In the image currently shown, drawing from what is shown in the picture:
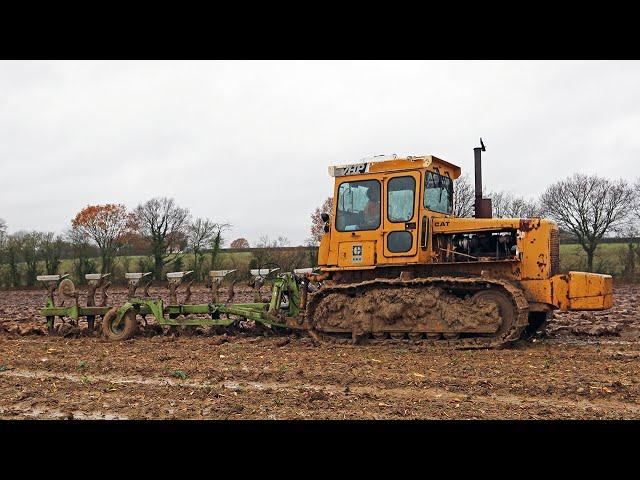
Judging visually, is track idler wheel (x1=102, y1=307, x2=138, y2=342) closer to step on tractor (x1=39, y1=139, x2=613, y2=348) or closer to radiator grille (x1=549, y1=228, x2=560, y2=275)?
step on tractor (x1=39, y1=139, x2=613, y2=348)

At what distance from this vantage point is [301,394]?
7.31 meters

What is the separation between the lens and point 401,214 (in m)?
11.5

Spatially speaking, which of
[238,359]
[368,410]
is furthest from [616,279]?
[368,410]

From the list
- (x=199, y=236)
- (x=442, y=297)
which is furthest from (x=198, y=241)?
(x=442, y=297)

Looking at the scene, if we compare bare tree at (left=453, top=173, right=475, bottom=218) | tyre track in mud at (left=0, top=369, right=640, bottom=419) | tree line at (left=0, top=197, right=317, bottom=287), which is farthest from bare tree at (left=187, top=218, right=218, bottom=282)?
tyre track in mud at (left=0, top=369, right=640, bottom=419)

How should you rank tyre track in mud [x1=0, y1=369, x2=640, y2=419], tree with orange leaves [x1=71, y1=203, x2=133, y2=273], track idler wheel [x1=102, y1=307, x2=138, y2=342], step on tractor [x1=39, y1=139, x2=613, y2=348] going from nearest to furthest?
tyre track in mud [x1=0, y1=369, x2=640, y2=419] → step on tractor [x1=39, y1=139, x2=613, y2=348] → track idler wheel [x1=102, y1=307, x2=138, y2=342] → tree with orange leaves [x1=71, y1=203, x2=133, y2=273]

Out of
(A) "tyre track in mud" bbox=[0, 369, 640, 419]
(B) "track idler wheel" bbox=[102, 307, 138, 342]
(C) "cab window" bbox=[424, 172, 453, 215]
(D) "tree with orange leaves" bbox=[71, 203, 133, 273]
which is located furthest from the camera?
(D) "tree with orange leaves" bbox=[71, 203, 133, 273]

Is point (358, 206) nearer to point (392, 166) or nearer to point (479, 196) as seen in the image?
point (392, 166)

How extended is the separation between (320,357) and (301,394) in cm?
294

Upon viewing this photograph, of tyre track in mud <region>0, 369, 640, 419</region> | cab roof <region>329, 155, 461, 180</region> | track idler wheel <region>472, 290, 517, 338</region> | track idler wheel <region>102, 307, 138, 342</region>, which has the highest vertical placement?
cab roof <region>329, 155, 461, 180</region>

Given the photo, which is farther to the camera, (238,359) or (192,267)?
(192,267)

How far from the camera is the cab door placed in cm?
1139

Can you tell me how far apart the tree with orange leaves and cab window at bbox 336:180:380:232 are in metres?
32.6
